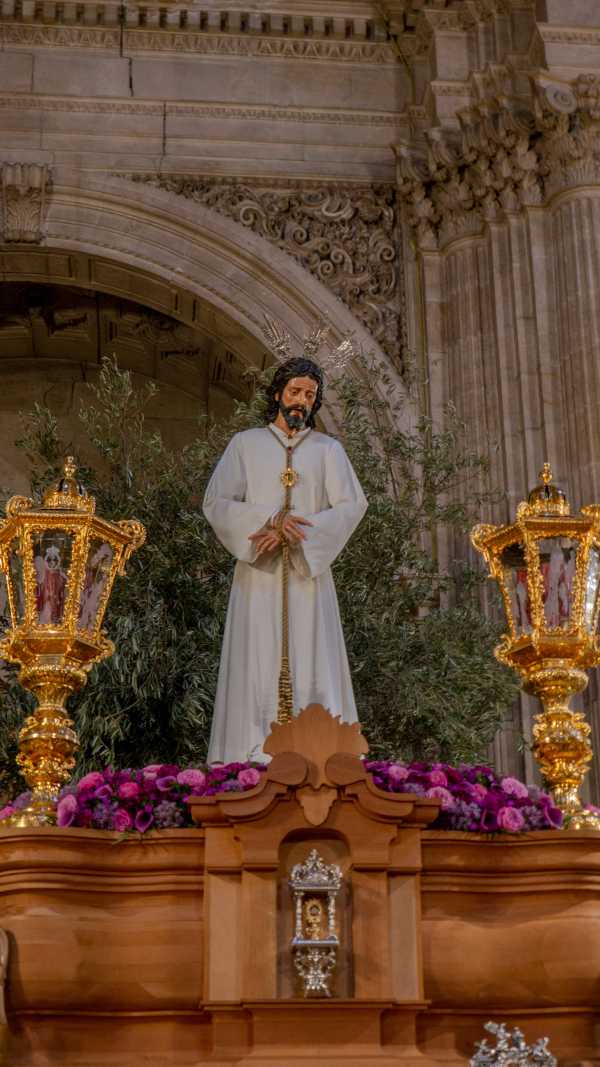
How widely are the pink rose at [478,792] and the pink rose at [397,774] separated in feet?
0.78

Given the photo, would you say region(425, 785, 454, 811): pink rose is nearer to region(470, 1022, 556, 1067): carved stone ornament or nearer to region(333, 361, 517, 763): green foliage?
region(470, 1022, 556, 1067): carved stone ornament

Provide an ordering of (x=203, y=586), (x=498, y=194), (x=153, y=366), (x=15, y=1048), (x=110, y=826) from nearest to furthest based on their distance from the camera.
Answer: (x=15, y=1048)
(x=110, y=826)
(x=203, y=586)
(x=498, y=194)
(x=153, y=366)

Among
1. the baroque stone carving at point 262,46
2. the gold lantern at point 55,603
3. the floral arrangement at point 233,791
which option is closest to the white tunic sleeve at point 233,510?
the gold lantern at point 55,603

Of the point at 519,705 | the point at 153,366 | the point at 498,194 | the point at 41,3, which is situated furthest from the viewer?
the point at 153,366

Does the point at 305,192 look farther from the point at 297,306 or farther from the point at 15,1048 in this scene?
the point at 15,1048

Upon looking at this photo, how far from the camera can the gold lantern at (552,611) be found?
20.4 feet

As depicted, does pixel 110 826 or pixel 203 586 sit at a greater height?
pixel 203 586

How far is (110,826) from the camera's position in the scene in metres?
5.54

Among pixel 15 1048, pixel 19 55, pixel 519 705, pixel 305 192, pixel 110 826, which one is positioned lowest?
pixel 15 1048

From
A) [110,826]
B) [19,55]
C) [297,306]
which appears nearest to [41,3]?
[19,55]

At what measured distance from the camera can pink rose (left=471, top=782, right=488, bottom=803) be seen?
5.67m

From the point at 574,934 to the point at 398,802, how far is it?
68 cm

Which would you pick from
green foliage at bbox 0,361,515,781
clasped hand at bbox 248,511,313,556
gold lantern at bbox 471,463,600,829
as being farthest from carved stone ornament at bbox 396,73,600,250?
gold lantern at bbox 471,463,600,829

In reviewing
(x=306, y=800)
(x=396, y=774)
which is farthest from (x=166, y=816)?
(x=396, y=774)
